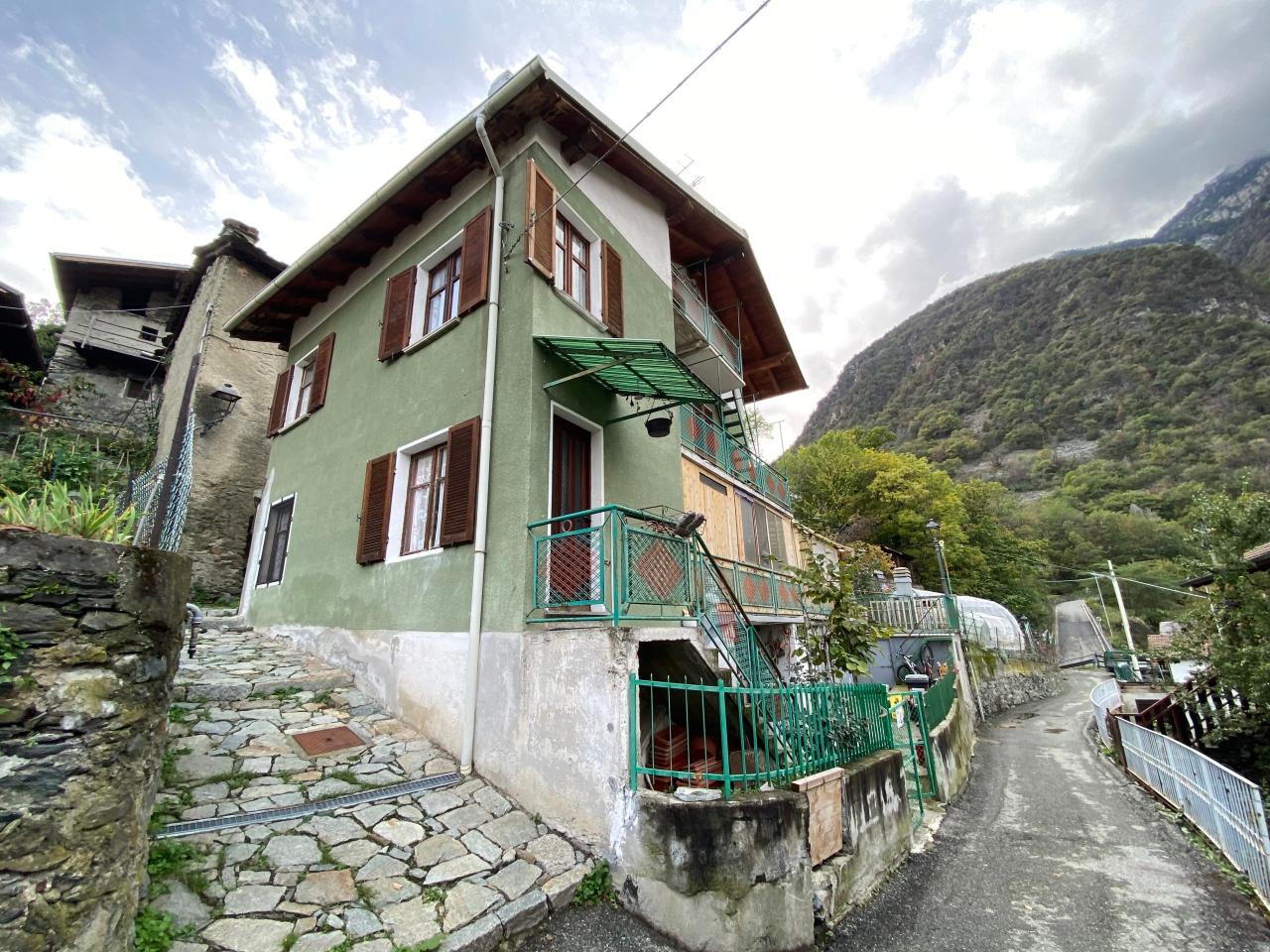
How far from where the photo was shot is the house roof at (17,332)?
10.6 m

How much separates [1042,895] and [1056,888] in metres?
0.41

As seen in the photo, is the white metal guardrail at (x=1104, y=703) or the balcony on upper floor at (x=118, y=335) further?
the balcony on upper floor at (x=118, y=335)

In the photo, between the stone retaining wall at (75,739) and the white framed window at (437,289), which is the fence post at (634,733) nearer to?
the stone retaining wall at (75,739)

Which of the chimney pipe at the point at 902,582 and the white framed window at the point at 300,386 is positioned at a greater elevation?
the white framed window at the point at 300,386

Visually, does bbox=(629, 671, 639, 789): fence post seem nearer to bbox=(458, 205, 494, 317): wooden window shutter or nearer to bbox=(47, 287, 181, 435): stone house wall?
bbox=(458, 205, 494, 317): wooden window shutter

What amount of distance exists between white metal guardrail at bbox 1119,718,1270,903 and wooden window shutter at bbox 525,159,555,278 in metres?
10.6

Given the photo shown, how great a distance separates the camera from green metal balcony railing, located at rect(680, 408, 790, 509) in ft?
34.6

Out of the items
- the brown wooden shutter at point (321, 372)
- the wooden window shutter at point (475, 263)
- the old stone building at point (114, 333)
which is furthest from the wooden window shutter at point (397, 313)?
the old stone building at point (114, 333)

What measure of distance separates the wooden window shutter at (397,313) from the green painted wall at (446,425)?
30 cm

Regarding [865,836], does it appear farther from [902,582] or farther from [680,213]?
[902,582]

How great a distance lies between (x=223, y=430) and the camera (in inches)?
545

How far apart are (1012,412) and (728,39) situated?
94.0 m

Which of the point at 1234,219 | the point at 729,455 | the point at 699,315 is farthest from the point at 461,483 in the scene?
the point at 1234,219

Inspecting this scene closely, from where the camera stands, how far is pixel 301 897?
3668 mm
